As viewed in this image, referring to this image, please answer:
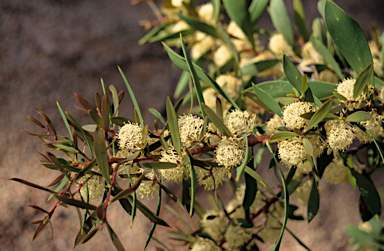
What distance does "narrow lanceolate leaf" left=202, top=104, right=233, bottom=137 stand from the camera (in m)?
0.28

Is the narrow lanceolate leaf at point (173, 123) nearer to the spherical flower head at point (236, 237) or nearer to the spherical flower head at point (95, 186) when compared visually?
the spherical flower head at point (95, 186)

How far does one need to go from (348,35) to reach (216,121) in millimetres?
208

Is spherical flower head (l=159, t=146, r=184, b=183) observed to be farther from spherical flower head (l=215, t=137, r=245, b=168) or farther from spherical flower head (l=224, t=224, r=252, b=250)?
spherical flower head (l=224, t=224, r=252, b=250)

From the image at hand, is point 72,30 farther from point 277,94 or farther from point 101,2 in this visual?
point 277,94

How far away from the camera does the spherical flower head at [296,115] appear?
0.96ft

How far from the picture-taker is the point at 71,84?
4.14 feet

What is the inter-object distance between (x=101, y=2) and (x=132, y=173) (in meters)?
1.27

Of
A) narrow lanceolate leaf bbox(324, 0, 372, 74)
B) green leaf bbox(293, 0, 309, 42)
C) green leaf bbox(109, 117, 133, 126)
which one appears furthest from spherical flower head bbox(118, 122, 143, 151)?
green leaf bbox(293, 0, 309, 42)

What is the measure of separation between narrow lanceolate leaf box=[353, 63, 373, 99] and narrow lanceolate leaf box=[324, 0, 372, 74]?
0.22 feet

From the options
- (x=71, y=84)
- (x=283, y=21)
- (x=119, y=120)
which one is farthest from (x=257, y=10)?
(x=71, y=84)

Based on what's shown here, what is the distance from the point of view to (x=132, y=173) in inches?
12.4

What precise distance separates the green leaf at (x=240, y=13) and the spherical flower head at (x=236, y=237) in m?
0.39

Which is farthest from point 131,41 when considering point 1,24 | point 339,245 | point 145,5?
point 339,245

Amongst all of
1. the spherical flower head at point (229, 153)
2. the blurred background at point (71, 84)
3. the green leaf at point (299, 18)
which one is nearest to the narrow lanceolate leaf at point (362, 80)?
the spherical flower head at point (229, 153)
